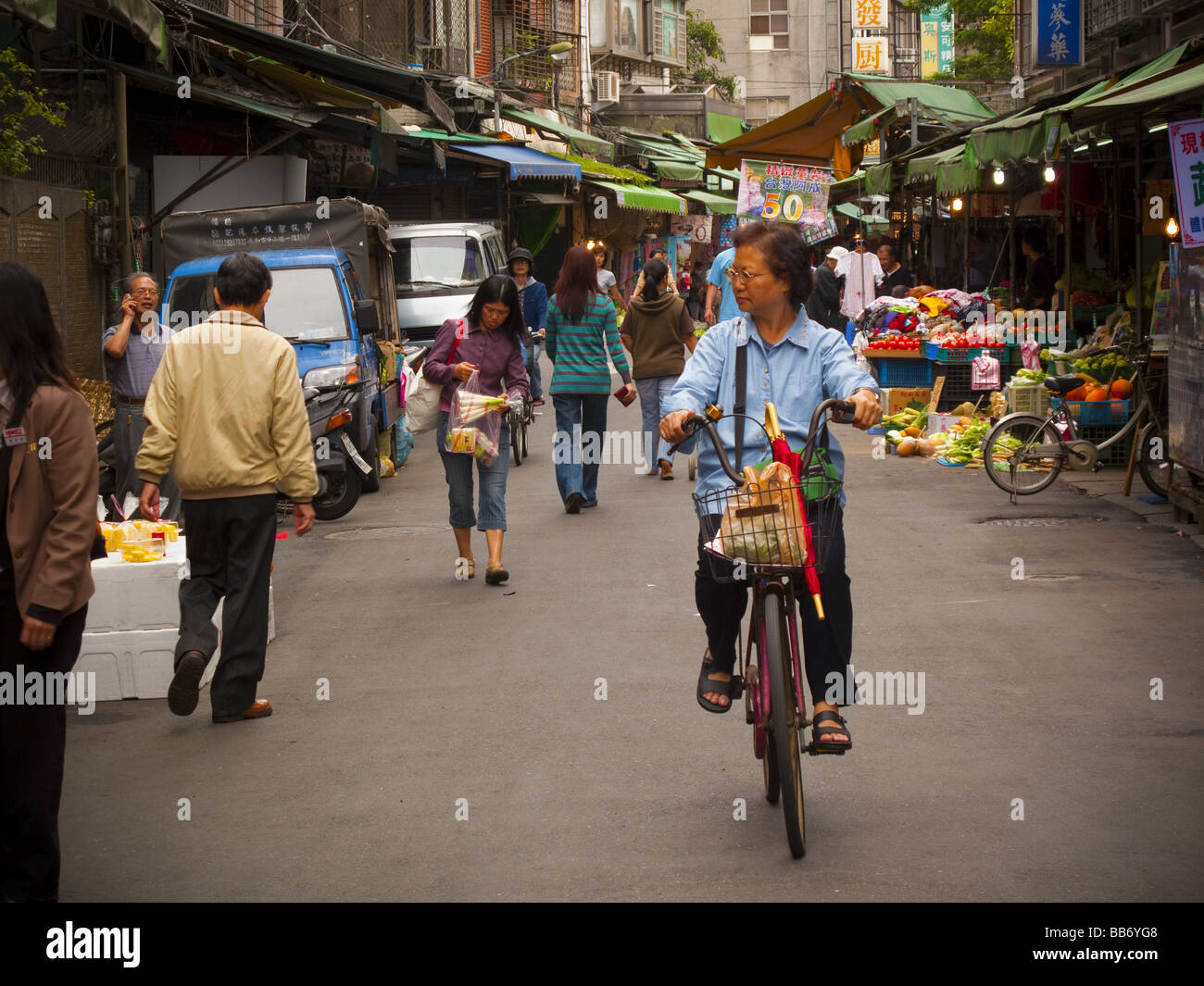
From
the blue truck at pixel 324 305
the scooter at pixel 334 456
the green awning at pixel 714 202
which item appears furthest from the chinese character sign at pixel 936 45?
the scooter at pixel 334 456

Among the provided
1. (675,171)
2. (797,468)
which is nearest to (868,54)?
(675,171)

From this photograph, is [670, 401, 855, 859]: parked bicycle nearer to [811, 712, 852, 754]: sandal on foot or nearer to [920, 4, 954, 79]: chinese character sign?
[811, 712, 852, 754]: sandal on foot

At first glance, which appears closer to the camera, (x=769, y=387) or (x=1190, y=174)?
(x=769, y=387)

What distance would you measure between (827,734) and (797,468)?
0.93m

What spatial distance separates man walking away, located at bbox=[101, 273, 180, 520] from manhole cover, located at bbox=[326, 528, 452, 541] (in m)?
1.34

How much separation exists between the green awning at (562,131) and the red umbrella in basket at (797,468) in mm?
29507

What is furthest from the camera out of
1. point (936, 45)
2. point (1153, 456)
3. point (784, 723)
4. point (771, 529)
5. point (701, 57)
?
point (701, 57)

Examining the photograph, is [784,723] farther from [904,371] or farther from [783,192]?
[783,192]

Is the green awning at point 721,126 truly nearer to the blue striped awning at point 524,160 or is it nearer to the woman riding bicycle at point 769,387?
the blue striped awning at point 524,160

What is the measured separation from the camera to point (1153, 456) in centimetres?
1137

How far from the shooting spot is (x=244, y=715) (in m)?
6.70

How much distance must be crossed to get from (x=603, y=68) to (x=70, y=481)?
48977 mm

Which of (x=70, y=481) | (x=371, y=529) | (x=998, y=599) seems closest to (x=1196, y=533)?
(x=998, y=599)

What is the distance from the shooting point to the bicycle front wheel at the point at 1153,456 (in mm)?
11258
